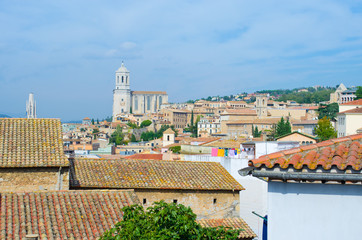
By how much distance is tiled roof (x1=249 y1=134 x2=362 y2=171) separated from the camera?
4832 mm

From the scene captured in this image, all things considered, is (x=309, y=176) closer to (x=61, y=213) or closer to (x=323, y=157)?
(x=323, y=157)

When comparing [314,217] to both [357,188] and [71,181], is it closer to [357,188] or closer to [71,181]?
[357,188]

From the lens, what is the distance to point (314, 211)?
16.0ft

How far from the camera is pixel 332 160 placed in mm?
4895

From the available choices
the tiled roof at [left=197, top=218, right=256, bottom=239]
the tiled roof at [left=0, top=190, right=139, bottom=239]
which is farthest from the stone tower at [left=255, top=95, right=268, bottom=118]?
the tiled roof at [left=0, top=190, right=139, bottom=239]

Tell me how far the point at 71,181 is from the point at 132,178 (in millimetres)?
1895

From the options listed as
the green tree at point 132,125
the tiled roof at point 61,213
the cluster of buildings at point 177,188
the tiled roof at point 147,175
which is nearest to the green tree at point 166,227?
the cluster of buildings at point 177,188

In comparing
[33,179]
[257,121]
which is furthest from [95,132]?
[33,179]

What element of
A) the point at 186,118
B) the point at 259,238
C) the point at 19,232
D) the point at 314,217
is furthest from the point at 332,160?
the point at 186,118

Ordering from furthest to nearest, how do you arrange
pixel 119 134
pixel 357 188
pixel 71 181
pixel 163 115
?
pixel 163 115
pixel 119 134
pixel 71 181
pixel 357 188

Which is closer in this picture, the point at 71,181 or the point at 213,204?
the point at 71,181

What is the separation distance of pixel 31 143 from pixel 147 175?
3.73 metres

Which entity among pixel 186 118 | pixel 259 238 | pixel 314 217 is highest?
pixel 186 118

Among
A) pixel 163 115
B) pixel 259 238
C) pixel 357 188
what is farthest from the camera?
pixel 163 115
